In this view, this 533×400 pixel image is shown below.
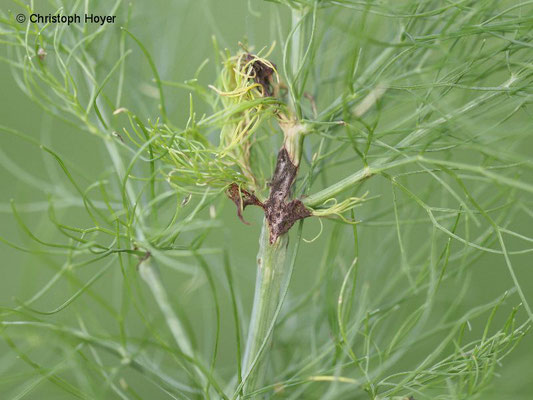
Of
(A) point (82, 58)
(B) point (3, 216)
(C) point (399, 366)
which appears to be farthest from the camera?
(B) point (3, 216)

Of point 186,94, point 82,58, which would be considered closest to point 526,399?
point 82,58

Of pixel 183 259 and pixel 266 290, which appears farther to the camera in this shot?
pixel 183 259

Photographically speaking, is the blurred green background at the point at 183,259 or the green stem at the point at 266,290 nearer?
the green stem at the point at 266,290

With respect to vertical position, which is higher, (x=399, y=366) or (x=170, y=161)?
(x=170, y=161)

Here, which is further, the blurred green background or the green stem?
the blurred green background

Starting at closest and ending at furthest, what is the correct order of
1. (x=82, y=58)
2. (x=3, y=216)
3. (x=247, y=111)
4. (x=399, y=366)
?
1. (x=247, y=111)
2. (x=82, y=58)
3. (x=399, y=366)
4. (x=3, y=216)

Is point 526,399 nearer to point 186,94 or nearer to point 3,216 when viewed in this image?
point 186,94

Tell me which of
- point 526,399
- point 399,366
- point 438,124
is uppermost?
point 438,124

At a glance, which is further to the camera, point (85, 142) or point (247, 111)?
point (85, 142)
